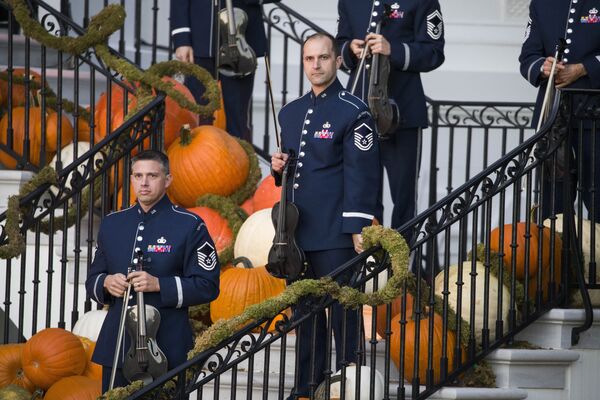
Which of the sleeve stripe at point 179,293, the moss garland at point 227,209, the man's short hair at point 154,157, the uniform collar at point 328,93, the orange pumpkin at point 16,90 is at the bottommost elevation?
the sleeve stripe at point 179,293

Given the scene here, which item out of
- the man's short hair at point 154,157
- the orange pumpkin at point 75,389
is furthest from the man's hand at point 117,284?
the orange pumpkin at point 75,389

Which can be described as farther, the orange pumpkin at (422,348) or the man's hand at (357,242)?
the orange pumpkin at (422,348)

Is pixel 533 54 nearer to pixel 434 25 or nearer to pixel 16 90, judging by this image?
pixel 434 25

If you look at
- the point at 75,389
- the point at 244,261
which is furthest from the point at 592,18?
the point at 75,389

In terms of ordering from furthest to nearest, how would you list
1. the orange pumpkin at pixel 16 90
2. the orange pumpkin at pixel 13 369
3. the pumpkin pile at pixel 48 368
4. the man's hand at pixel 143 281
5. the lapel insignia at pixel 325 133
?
1. the orange pumpkin at pixel 16 90
2. the orange pumpkin at pixel 13 369
3. the pumpkin pile at pixel 48 368
4. the lapel insignia at pixel 325 133
5. the man's hand at pixel 143 281

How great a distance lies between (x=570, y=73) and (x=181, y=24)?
2439 mm

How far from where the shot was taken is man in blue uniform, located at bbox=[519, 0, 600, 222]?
7.55 m

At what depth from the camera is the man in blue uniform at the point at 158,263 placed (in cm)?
629

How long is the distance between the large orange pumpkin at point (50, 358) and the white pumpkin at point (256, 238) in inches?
45.0

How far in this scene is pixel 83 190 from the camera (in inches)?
323

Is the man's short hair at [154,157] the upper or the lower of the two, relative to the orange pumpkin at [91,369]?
upper

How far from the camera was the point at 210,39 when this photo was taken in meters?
8.86

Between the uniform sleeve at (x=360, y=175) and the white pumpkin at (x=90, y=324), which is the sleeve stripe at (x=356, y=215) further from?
the white pumpkin at (x=90, y=324)

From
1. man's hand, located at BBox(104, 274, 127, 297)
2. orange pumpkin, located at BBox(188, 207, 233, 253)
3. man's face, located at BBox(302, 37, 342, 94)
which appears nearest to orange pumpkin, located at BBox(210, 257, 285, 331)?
orange pumpkin, located at BBox(188, 207, 233, 253)
